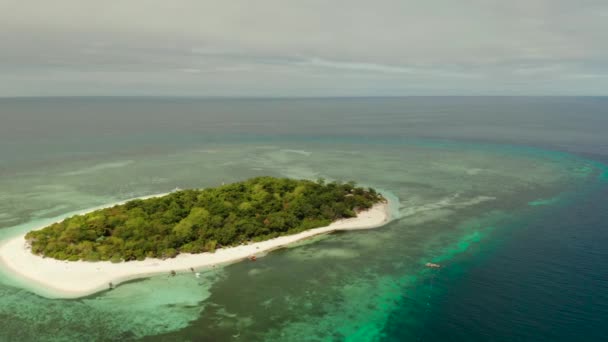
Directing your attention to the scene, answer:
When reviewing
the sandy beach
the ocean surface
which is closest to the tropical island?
the sandy beach

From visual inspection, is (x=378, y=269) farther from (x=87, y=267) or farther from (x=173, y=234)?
(x=87, y=267)

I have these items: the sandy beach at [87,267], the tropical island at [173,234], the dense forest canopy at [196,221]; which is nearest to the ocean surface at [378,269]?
the sandy beach at [87,267]

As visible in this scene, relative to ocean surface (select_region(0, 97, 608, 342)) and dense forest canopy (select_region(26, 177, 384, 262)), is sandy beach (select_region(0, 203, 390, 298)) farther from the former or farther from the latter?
ocean surface (select_region(0, 97, 608, 342))

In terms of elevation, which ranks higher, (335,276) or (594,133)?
(594,133)

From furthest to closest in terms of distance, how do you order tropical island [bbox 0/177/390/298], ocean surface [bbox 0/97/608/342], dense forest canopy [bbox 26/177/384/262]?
dense forest canopy [bbox 26/177/384/262], tropical island [bbox 0/177/390/298], ocean surface [bbox 0/97/608/342]

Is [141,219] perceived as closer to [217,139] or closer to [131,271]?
[131,271]

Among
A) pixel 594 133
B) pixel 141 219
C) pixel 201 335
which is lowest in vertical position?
pixel 201 335

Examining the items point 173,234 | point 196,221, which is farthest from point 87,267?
point 196,221

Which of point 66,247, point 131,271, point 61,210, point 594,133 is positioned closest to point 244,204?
point 131,271
